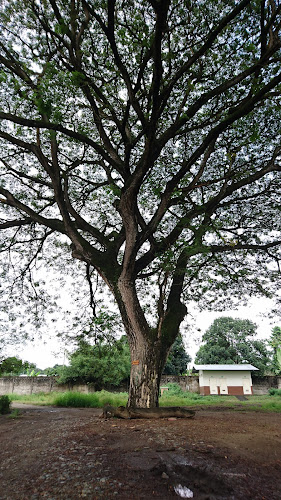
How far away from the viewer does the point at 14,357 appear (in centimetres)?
904

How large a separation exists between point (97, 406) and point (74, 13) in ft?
36.0

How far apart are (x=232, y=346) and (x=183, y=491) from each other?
3752 centimetres

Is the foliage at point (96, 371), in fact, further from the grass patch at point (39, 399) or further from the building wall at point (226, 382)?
the building wall at point (226, 382)

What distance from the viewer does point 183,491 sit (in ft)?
7.33

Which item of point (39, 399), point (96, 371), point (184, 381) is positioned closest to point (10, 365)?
point (39, 399)

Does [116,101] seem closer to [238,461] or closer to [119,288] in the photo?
[119,288]

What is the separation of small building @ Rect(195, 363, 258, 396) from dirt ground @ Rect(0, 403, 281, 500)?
24.0 m

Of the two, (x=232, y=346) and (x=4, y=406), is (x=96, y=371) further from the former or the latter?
(x=232, y=346)

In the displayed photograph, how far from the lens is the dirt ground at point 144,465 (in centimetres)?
225

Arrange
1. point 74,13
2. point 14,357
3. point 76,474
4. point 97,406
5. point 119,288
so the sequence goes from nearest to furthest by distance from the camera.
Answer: point 76,474, point 74,13, point 119,288, point 14,357, point 97,406

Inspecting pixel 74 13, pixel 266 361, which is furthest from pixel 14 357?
pixel 266 361

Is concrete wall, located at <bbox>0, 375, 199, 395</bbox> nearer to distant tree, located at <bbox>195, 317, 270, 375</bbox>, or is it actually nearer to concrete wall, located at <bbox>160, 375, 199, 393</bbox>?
concrete wall, located at <bbox>160, 375, 199, 393</bbox>

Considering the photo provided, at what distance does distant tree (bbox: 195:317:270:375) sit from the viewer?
35062 mm

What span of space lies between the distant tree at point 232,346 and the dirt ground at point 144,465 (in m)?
33.3
